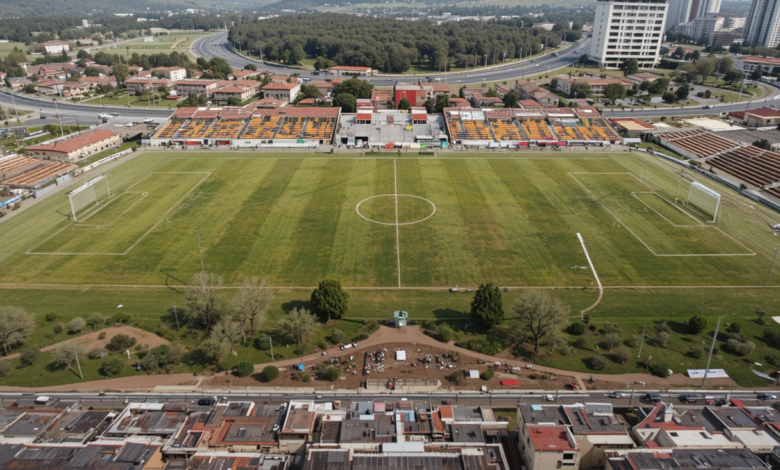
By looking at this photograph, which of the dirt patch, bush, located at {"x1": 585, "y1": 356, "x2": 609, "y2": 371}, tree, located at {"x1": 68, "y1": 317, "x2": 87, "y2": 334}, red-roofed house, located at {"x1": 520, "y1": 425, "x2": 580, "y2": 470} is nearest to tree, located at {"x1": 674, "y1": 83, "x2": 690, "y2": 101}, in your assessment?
bush, located at {"x1": 585, "y1": 356, "x2": 609, "y2": 371}

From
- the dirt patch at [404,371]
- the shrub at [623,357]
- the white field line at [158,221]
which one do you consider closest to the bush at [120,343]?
the dirt patch at [404,371]

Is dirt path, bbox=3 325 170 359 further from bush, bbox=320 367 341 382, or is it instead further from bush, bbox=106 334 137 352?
bush, bbox=320 367 341 382

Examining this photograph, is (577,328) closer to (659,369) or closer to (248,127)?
(659,369)

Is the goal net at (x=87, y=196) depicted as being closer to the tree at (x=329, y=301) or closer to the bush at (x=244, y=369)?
the tree at (x=329, y=301)

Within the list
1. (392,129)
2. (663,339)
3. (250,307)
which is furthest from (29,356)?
(392,129)

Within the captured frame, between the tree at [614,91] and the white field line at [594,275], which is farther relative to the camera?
the tree at [614,91]

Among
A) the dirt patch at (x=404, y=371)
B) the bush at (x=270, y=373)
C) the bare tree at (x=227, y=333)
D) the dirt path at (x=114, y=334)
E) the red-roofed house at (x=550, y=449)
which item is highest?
the red-roofed house at (x=550, y=449)
